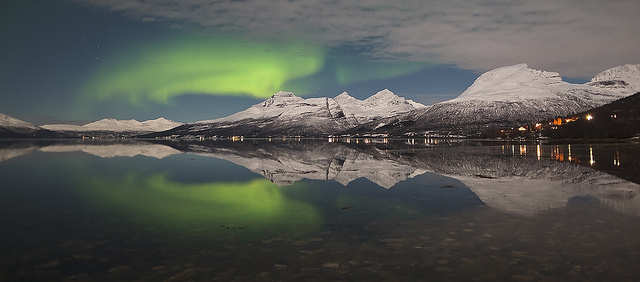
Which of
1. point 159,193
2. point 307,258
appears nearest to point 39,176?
point 159,193

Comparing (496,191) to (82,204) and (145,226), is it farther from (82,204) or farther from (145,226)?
(82,204)

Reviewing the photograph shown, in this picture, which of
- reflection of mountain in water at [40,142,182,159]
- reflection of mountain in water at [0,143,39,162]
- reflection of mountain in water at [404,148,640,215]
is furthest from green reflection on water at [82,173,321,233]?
reflection of mountain in water at [0,143,39,162]

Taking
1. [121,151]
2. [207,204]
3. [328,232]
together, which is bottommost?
[328,232]

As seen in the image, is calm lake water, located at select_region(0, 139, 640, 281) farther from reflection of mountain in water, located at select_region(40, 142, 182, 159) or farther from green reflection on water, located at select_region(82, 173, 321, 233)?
reflection of mountain in water, located at select_region(40, 142, 182, 159)

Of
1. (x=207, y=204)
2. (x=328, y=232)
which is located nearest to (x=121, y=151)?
(x=207, y=204)

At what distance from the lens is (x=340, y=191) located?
2900cm

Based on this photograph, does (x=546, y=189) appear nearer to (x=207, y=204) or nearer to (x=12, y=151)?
(x=207, y=204)

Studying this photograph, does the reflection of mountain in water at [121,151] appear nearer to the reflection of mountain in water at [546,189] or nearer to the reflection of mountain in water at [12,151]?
the reflection of mountain in water at [12,151]

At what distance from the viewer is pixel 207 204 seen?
23875mm

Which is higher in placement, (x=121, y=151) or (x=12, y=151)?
(x=12, y=151)

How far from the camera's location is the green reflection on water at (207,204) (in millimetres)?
18469

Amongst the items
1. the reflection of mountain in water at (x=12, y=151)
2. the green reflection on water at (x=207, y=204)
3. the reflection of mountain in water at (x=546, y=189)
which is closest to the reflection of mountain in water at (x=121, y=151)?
the reflection of mountain in water at (x=12, y=151)

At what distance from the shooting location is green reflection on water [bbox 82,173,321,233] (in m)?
18.5

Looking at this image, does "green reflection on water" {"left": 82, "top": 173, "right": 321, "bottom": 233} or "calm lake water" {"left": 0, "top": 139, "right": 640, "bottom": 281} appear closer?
"calm lake water" {"left": 0, "top": 139, "right": 640, "bottom": 281}
